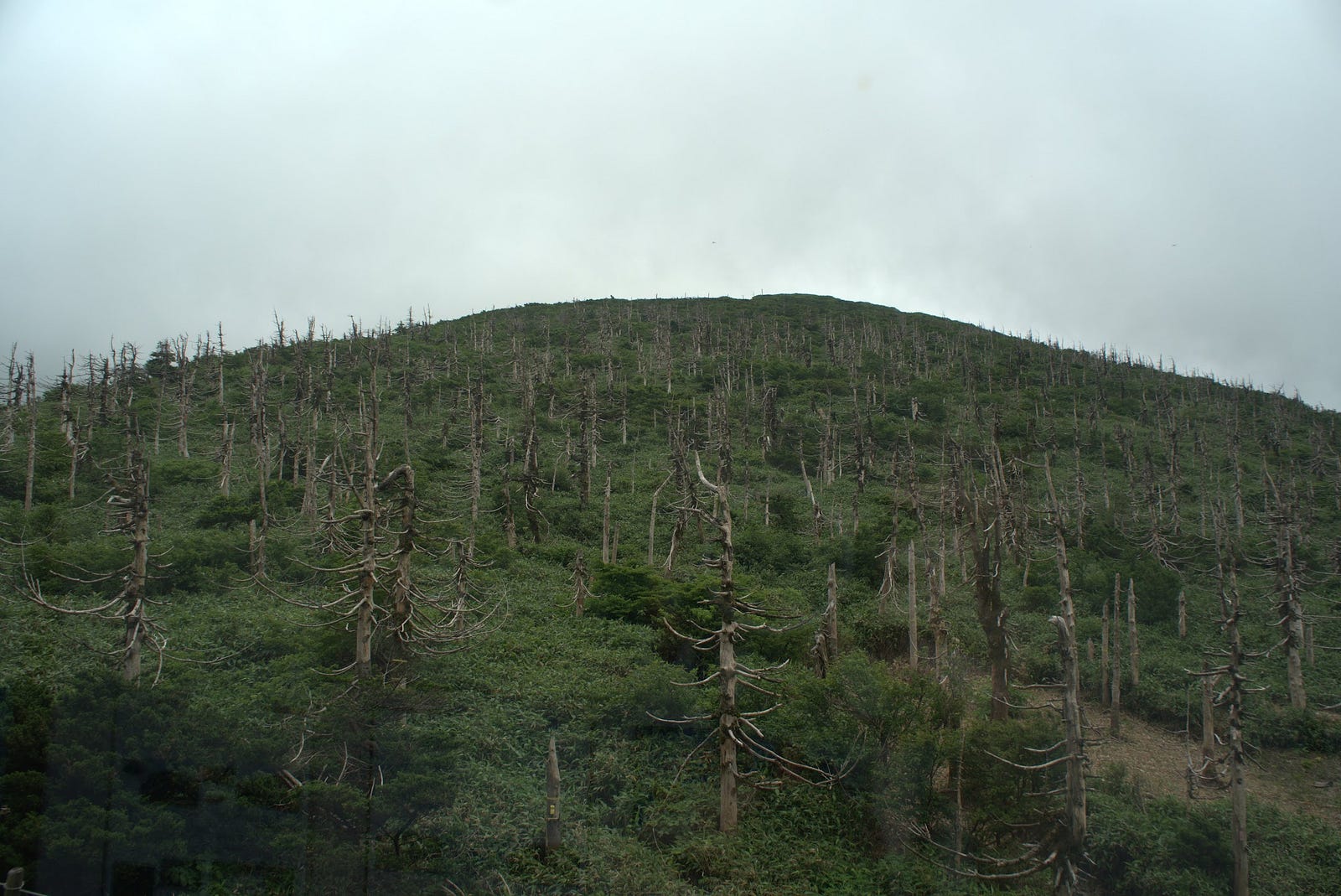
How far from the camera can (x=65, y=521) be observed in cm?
3334

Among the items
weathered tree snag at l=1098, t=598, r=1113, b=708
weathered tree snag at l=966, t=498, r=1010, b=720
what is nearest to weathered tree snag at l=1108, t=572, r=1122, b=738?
weathered tree snag at l=1098, t=598, r=1113, b=708

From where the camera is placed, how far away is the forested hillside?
12250mm

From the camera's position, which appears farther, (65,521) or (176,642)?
(65,521)

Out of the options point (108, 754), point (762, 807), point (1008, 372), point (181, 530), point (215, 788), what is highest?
point (1008, 372)

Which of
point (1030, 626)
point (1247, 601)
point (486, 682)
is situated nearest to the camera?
point (486, 682)

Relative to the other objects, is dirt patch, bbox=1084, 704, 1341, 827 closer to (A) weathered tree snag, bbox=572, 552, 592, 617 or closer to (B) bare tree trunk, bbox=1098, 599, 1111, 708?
(B) bare tree trunk, bbox=1098, 599, 1111, 708

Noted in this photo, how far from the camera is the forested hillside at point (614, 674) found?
40.2ft

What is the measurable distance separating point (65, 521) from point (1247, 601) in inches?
2339

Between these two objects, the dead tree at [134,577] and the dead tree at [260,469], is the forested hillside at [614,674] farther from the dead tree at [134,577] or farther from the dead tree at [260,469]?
the dead tree at [260,469]

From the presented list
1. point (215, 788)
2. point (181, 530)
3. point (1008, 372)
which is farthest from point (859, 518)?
point (1008, 372)

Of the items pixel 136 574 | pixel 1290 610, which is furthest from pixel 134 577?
pixel 1290 610

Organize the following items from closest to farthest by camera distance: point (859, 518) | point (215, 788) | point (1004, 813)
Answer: point (215, 788)
point (1004, 813)
point (859, 518)

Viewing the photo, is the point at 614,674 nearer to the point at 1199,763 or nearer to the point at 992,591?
the point at 992,591

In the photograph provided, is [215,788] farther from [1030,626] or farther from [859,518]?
[859,518]
